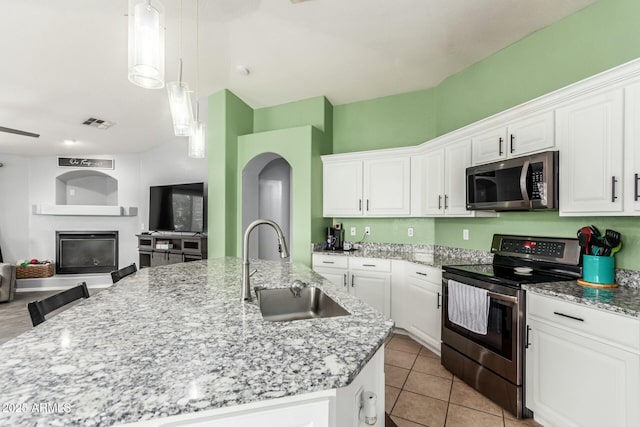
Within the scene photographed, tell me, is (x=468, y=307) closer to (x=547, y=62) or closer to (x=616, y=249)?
(x=616, y=249)

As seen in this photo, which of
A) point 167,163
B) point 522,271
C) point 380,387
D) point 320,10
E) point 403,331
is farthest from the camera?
point 167,163

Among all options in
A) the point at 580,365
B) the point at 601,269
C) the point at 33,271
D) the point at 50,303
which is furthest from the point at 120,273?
the point at 33,271

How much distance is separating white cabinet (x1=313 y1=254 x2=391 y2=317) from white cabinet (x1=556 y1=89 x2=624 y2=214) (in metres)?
1.74

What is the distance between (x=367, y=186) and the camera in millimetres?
3654

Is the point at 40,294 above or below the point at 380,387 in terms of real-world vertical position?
below

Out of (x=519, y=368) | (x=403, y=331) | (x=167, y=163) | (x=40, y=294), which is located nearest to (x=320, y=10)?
(x=519, y=368)

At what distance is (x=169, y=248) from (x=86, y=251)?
2.39 metres

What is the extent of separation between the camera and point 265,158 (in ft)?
14.2

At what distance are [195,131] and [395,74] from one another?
7.72 feet

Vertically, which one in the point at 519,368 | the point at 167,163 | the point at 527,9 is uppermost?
the point at 527,9

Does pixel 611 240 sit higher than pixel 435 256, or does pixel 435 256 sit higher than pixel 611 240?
Answer: pixel 611 240

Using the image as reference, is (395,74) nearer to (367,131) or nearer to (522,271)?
(367,131)

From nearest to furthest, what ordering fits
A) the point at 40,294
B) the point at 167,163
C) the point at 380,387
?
the point at 380,387, the point at 40,294, the point at 167,163

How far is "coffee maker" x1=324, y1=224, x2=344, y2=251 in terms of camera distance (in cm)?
389
